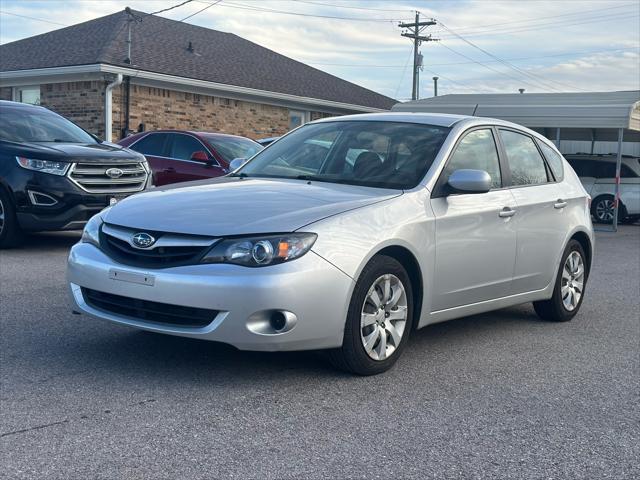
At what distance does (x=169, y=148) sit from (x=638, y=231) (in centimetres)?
1102

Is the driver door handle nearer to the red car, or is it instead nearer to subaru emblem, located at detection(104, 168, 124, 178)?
subaru emblem, located at detection(104, 168, 124, 178)

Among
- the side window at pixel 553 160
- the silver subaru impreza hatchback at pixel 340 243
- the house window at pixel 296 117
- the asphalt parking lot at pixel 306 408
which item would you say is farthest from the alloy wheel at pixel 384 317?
the house window at pixel 296 117

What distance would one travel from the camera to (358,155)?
5.98m

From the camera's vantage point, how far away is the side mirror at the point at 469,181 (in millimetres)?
5553

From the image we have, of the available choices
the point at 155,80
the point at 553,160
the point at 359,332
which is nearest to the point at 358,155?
the point at 359,332

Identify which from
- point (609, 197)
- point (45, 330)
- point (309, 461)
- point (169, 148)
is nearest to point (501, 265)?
point (309, 461)

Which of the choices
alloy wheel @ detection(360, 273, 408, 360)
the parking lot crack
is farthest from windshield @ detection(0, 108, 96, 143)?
the parking lot crack

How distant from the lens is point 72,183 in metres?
9.88

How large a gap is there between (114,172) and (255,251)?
624cm

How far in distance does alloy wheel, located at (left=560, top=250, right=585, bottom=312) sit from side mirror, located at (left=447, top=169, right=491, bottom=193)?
187 cm

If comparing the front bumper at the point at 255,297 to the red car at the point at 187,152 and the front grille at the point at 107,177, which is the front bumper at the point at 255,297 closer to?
the front grille at the point at 107,177

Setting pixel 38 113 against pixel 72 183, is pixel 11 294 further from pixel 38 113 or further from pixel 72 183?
pixel 38 113

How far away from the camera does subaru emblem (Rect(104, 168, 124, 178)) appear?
1033cm

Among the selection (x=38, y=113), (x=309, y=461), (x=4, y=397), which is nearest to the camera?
(x=309, y=461)
